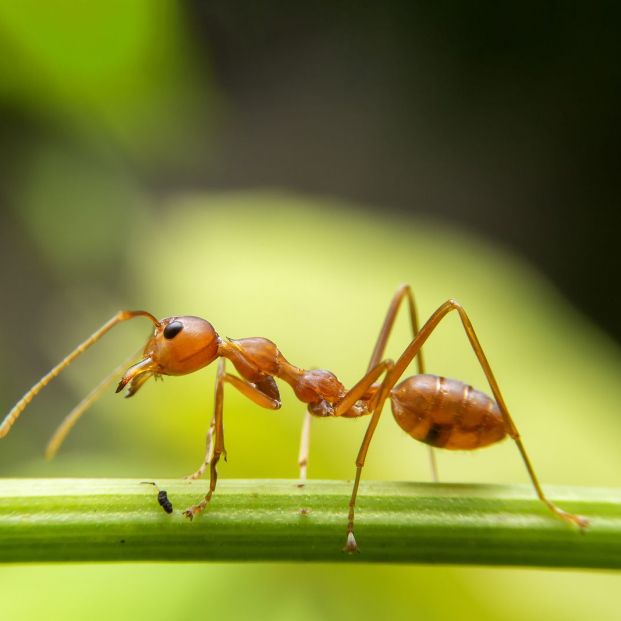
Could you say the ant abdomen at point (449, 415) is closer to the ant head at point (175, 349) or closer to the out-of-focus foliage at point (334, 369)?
the out-of-focus foliage at point (334, 369)

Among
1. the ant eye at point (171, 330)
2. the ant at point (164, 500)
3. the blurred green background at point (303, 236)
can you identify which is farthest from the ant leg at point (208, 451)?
the ant at point (164, 500)

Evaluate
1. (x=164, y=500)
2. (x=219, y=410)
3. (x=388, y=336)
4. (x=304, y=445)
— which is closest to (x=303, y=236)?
(x=388, y=336)

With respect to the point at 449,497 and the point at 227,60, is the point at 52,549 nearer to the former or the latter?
the point at 449,497

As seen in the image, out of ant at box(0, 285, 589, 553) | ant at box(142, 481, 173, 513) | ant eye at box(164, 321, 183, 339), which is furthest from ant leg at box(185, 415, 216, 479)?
ant at box(142, 481, 173, 513)

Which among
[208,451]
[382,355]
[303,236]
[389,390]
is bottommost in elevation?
[208,451]

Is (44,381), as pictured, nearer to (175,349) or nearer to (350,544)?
(175,349)

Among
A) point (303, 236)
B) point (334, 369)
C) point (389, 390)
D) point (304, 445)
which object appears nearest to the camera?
point (389, 390)
